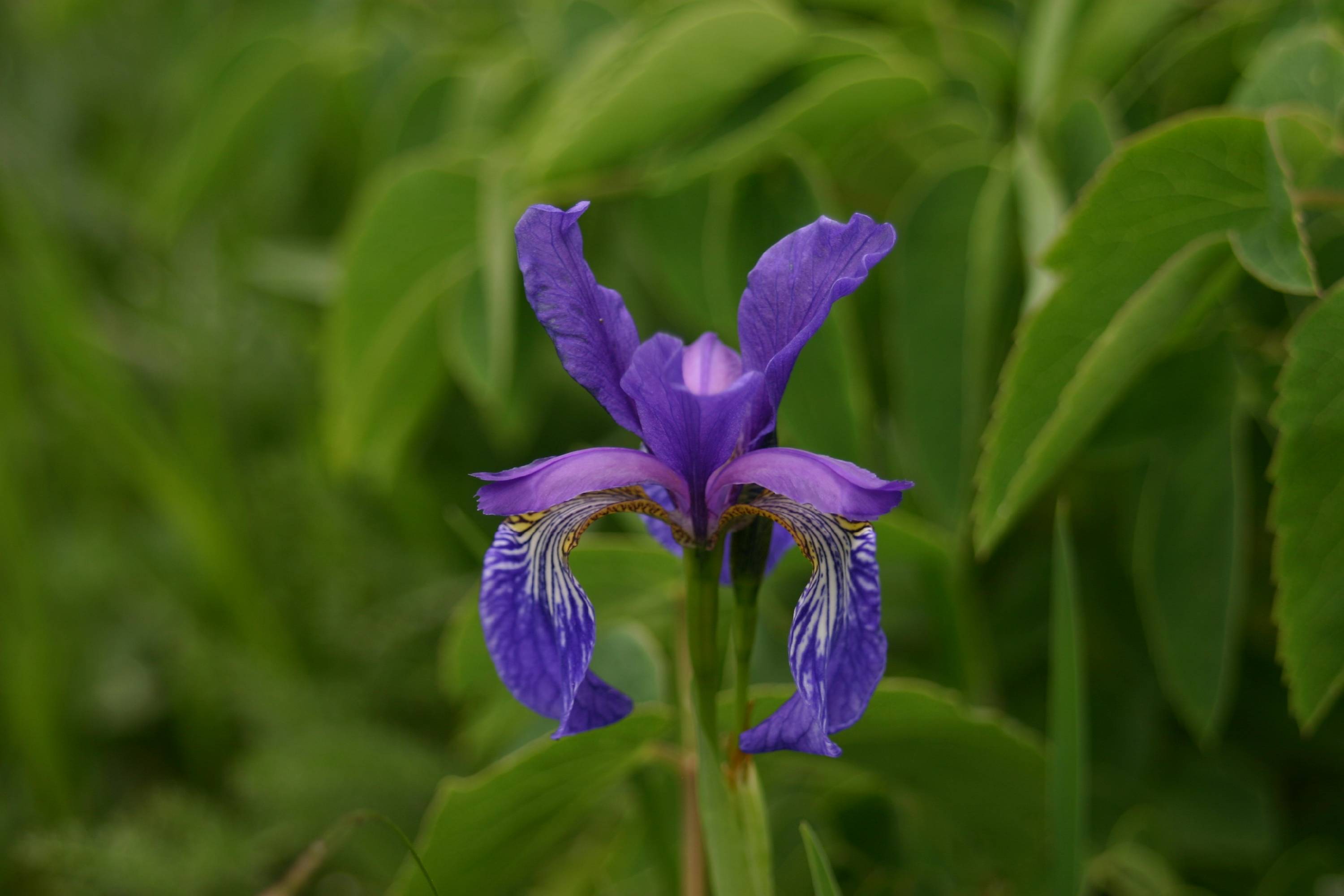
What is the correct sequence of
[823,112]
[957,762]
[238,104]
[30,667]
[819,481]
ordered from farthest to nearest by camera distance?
[30,667]
[238,104]
[823,112]
[957,762]
[819,481]

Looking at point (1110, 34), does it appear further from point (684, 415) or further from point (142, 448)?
point (142, 448)

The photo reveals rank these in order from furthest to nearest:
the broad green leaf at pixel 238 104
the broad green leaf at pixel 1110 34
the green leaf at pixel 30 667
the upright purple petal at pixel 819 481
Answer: the green leaf at pixel 30 667 < the broad green leaf at pixel 238 104 < the broad green leaf at pixel 1110 34 < the upright purple petal at pixel 819 481

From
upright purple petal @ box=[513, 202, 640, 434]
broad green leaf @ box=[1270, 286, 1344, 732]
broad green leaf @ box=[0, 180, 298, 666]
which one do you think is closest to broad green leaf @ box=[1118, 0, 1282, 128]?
broad green leaf @ box=[1270, 286, 1344, 732]

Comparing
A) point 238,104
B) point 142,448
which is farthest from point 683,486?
point 142,448

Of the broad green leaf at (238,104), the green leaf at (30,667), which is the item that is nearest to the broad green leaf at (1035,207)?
the broad green leaf at (238,104)

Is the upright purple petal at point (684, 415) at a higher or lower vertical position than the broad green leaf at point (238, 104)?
lower

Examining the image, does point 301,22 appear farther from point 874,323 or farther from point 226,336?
point 874,323

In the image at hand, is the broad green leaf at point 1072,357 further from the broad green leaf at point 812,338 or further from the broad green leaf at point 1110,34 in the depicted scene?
the broad green leaf at point 1110,34
